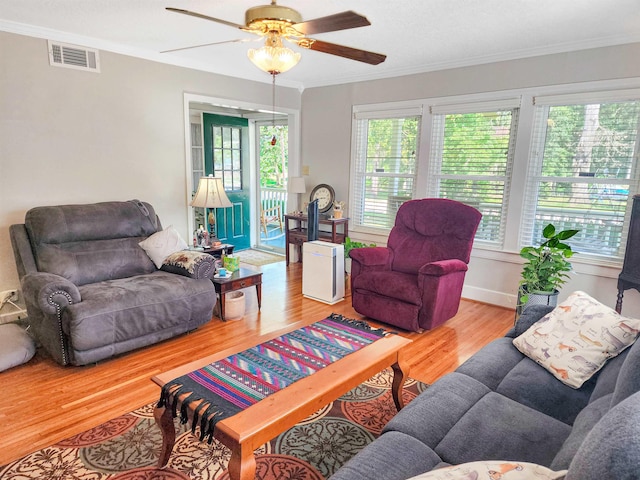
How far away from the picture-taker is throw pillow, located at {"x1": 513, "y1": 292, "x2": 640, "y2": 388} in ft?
6.09

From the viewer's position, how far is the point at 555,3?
2.66 m

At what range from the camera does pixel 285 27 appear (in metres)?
2.20

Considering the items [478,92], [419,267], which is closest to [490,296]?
[419,267]

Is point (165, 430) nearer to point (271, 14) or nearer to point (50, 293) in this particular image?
point (50, 293)

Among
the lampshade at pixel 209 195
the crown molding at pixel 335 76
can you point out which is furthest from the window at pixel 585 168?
the lampshade at pixel 209 195

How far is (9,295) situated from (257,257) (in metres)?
3.13

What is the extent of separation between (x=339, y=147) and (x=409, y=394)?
11.6 feet

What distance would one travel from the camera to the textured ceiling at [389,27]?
2770 mm

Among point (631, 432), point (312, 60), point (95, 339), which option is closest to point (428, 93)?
point (312, 60)

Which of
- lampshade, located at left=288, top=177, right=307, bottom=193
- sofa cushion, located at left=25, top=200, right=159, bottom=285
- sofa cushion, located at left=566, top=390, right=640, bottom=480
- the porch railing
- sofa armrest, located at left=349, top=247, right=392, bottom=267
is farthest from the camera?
the porch railing

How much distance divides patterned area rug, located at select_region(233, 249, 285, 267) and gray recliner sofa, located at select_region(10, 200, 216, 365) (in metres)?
2.09

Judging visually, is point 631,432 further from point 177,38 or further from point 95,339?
point 177,38

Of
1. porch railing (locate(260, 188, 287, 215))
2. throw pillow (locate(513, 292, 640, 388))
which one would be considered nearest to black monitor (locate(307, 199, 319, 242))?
porch railing (locate(260, 188, 287, 215))

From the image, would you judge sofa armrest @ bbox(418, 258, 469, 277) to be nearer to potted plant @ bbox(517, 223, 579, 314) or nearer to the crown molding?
potted plant @ bbox(517, 223, 579, 314)
